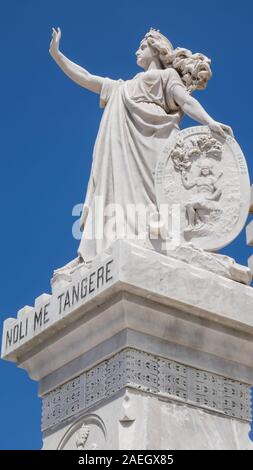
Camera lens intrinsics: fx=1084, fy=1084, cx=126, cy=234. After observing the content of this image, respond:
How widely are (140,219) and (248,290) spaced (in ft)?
3.93

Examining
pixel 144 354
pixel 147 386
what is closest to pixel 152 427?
pixel 147 386

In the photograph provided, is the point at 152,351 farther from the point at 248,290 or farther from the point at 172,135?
the point at 172,135

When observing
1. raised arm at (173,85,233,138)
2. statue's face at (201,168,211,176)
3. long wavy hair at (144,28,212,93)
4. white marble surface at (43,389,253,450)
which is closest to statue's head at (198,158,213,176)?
statue's face at (201,168,211,176)

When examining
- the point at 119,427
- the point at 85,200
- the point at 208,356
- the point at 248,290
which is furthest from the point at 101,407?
the point at 85,200

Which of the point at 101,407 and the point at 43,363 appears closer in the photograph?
the point at 101,407

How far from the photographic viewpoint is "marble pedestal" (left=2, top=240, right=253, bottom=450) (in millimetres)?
9055

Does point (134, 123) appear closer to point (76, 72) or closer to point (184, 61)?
point (184, 61)

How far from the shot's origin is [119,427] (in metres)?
8.91

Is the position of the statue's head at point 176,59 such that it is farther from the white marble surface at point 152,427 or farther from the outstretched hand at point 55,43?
the white marble surface at point 152,427

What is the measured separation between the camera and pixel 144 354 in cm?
920

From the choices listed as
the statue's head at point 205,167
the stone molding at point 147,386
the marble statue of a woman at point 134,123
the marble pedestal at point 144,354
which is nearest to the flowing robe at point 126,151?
the marble statue of a woman at point 134,123

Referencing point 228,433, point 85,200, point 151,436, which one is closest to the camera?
point 151,436

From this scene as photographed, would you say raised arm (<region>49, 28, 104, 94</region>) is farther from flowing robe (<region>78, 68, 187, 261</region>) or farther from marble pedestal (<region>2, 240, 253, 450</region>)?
marble pedestal (<region>2, 240, 253, 450</region>)

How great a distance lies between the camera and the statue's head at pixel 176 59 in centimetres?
1118
